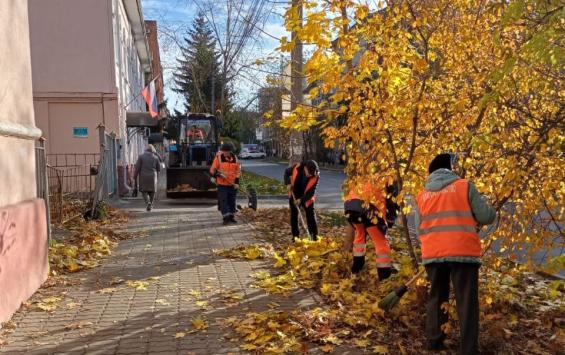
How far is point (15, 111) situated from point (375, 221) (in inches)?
155

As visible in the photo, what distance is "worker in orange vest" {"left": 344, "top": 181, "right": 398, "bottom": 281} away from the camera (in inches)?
225

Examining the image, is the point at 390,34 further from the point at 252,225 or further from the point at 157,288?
the point at 252,225

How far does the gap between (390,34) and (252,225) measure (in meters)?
6.80

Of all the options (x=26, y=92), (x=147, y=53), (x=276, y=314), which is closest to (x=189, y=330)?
(x=276, y=314)

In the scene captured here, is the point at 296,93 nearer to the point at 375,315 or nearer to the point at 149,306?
the point at 149,306

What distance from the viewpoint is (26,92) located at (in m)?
6.18

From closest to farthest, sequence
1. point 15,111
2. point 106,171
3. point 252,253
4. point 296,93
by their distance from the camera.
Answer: point 15,111 < point 252,253 < point 296,93 < point 106,171

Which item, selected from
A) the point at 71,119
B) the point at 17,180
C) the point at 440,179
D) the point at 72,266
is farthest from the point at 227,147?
the point at 71,119

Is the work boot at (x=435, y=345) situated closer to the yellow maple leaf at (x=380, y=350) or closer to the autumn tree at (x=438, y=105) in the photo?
the yellow maple leaf at (x=380, y=350)

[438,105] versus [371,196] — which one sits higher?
[438,105]

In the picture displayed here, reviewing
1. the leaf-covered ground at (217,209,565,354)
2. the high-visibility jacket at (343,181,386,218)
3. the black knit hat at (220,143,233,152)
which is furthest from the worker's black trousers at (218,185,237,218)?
the high-visibility jacket at (343,181,386,218)

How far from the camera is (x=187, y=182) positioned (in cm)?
1684

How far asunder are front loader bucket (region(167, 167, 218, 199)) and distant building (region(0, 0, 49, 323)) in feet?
32.8

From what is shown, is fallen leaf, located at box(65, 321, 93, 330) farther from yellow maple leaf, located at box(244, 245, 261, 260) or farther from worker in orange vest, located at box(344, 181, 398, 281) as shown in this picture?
yellow maple leaf, located at box(244, 245, 261, 260)
